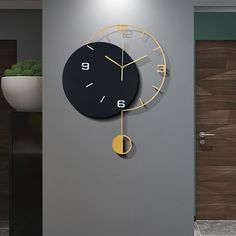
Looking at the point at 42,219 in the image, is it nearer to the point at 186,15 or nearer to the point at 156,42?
the point at 156,42

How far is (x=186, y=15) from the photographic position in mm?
2832

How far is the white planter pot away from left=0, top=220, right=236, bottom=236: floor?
153cm

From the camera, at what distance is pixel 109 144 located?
285 centimetres

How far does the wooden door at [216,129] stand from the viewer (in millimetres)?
4434

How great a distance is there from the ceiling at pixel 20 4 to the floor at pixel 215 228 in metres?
2.64

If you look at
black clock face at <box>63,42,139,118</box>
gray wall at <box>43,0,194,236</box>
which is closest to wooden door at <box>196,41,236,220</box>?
gray wall at <box>43,0,194,236</box>

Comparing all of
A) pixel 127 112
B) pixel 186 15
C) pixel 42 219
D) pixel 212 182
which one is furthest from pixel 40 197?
pixel 212 182

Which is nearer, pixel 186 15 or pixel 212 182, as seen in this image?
pixel 186 15

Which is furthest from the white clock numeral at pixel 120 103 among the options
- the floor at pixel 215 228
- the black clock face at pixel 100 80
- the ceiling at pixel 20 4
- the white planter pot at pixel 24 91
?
the floor at pixel 215 228

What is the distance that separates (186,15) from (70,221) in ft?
5.28

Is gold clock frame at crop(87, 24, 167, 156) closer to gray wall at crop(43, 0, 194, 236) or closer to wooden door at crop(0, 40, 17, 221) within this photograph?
gray wall at crop(43, 0, 194, 236)

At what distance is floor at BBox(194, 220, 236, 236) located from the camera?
4.02 meters

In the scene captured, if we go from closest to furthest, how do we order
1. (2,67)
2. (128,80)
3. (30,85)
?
1. (128,80)
2. (30,85)
3. (2,67)

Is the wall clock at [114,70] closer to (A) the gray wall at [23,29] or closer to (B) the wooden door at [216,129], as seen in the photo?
(A) the gray wall at [23,29]
